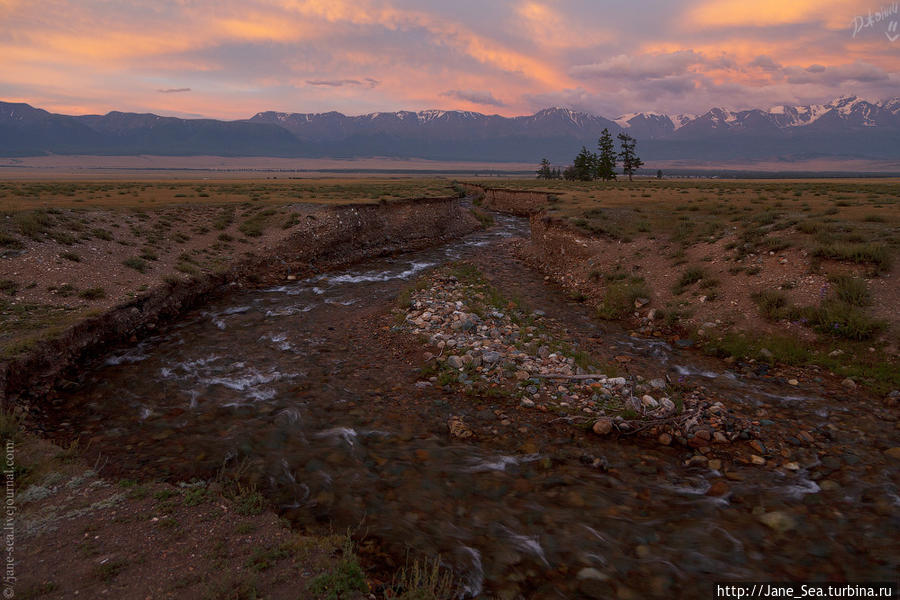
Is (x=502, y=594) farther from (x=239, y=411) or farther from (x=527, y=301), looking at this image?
Result: (x=527, y=301)

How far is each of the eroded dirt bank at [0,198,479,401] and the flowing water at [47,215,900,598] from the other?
1053 millimetres

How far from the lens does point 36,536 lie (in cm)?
575

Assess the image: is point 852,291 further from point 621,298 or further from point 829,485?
point 829,485

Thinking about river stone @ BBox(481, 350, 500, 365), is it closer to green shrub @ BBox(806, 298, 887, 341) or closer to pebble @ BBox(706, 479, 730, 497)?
pebble @ BBox(706, 479, 730, 497)

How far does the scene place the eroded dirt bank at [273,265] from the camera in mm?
11461

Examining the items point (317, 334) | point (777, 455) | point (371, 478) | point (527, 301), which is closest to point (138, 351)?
point (317, 334)

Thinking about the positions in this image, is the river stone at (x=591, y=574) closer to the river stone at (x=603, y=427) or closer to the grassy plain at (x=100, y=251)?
the river stone at (x=603, y=427)

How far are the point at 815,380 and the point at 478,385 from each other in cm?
930

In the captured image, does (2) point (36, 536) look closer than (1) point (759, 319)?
Yes

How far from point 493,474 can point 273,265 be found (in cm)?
2173

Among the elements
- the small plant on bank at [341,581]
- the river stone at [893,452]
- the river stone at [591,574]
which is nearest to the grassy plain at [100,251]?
the small plant on bank at [341,581]

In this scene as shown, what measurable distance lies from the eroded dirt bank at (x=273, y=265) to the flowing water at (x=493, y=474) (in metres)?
1.05

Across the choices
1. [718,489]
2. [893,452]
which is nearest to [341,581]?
[718,489]

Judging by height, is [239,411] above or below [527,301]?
below
